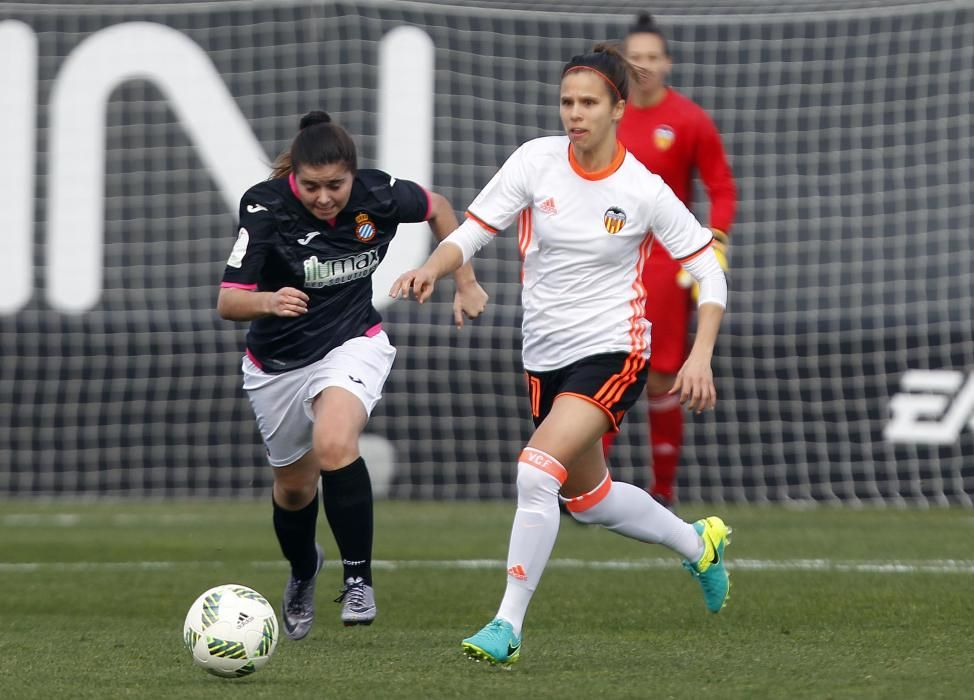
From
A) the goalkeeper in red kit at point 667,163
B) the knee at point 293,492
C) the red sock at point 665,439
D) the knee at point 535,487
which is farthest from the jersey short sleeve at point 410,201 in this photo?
the red sock at point 665,439

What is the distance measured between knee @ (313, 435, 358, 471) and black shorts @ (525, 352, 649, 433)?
0.66m

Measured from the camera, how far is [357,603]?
5.22 metres

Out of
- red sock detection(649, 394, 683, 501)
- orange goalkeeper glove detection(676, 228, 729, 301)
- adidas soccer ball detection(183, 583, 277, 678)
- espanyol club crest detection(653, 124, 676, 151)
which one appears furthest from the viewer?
red sock detection(649, 394, 683, 501)

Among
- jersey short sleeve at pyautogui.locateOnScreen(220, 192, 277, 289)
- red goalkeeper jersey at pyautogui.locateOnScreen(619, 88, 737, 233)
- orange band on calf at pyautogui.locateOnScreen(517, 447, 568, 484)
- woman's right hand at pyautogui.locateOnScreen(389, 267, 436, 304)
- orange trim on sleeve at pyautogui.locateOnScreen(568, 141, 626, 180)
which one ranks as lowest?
orange band on calf at pyautogui.locateOnScreen(517, 447, 568, 484)

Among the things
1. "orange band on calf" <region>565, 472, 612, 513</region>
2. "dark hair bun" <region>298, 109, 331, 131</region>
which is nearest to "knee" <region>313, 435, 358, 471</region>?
"orange band on calf" <region>565, 472, 612, 513</region>

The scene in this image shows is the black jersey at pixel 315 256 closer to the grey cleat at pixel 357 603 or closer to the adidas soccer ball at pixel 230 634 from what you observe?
the grey cleat at pixel 357 603

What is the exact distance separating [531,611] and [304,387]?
119 centimetres

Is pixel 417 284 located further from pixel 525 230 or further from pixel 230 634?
pixel 230 634

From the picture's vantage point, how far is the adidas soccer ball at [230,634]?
4402 millimetres

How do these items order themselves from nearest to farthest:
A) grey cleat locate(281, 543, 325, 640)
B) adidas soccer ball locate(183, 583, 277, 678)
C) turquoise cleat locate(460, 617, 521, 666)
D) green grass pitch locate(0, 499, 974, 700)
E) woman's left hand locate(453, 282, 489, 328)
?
green grass pitch locate(0, 499, 974, 700)
adidas soccer ball locate(183, 583, 277, 678)
turquoise cleat locate(460, 617, 521, 666)
woman's left hand locate(453, 282, 489, 328)
grey cleat locate(281, 543, 325, 640)

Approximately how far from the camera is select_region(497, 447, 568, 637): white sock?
4789 millimetres

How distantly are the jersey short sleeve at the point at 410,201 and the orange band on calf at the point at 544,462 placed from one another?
3.80 ft

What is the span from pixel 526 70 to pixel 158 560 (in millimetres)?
5029

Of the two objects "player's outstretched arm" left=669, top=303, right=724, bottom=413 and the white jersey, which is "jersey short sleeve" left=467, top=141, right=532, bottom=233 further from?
"player's outstretched arm" left=669, top=303, right=724, bottom=413
